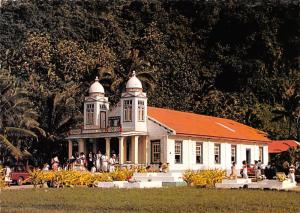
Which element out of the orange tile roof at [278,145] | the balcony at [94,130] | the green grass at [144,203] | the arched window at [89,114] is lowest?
the green grass at [144,203]

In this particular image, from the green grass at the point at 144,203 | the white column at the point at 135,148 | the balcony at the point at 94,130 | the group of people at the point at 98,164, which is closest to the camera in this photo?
the green grass at the point at 144,203

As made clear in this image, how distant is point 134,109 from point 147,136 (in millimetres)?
1677

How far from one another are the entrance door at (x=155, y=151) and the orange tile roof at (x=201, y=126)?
1.19 m

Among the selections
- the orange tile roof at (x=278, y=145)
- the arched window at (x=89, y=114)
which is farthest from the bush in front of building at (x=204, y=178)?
the orange tile roof at (x=278, y=145)

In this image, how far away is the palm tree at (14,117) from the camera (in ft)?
103

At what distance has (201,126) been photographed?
118 feet

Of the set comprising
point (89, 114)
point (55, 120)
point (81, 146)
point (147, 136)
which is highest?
point (89, 114)

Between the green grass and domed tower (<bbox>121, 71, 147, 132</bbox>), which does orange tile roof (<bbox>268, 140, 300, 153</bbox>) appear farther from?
the green grass

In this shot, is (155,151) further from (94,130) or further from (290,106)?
(290,106)

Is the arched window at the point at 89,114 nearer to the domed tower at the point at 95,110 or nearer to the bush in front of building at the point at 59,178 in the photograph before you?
the domed tower at the point at 95,110

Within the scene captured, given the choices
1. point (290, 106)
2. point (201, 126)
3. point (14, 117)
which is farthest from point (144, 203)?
point (290, 106)

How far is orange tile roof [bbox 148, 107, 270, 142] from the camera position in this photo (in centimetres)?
3338

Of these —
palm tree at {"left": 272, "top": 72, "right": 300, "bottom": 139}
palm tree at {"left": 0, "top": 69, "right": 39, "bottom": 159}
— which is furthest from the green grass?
palm tree at {"left": 272, "top": 72, "right": 300, "bottom": 139}

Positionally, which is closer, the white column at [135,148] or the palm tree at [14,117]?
the palm tree at [14,117]
